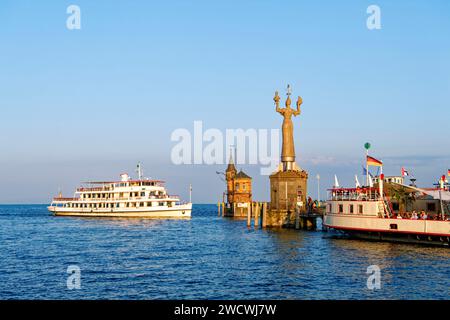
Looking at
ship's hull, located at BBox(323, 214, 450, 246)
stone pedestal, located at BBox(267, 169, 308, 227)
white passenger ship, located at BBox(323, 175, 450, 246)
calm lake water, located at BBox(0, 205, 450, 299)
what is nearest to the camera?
calm lake water, located at BBox(0, 205, 450, 299)

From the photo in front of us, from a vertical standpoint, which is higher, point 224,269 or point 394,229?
point 394,229

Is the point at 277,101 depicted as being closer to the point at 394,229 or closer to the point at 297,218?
the point at 297,218

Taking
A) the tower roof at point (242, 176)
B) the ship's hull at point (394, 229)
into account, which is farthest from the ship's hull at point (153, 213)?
the ship's hull at point (394, 229)

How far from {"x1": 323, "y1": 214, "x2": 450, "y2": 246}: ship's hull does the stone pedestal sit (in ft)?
43.7

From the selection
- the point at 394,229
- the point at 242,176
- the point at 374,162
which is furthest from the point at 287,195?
the point at 242,176

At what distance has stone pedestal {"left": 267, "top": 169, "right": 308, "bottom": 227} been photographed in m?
73.1

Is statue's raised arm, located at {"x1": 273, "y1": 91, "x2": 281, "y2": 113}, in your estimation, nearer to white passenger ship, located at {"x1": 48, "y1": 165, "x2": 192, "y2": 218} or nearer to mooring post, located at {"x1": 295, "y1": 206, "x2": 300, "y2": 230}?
mooring post, located at {"x1": 295, "y1": 206, "x2": 300, "y2": 230}

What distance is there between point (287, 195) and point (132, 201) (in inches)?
1824

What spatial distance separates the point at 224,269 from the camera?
1492 inches

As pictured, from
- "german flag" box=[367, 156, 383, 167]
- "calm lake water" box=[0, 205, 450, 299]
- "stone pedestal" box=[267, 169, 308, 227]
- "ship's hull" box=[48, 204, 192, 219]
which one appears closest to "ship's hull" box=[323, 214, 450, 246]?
"calm lake water" box=[0, 205, 450, 299]

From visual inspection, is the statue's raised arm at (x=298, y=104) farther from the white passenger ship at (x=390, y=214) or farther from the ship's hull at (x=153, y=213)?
→ the ship's hull at (x=153, y=213)

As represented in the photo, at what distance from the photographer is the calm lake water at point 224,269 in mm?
29078
